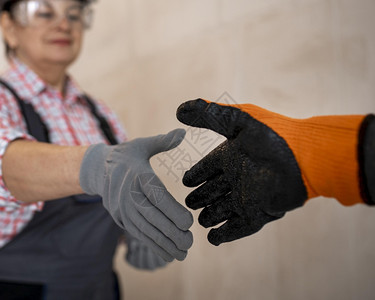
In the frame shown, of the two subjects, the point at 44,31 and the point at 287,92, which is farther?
the point at 44,31

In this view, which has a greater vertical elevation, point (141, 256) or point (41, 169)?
point (41, 169)

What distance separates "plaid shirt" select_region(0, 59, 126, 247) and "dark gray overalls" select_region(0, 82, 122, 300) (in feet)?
0.09

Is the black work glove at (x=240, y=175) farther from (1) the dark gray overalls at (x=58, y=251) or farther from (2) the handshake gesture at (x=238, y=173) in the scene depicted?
(1) the dark gray overalls at (x=58, y=251)

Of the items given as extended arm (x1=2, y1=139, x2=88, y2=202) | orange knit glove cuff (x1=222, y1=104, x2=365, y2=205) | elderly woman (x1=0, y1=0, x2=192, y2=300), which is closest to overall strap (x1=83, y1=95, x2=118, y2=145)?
elderly woman (x1=0, y1=0, x2=192, y2=300)

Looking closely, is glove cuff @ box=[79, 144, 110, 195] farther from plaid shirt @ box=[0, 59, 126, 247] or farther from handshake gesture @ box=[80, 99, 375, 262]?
plaid shirt @ box=[0, 59, 126, 247]

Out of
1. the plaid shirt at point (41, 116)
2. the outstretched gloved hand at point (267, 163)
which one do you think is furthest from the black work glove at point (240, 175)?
the plaid shirt at point (41, 116)

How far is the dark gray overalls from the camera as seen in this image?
811 millimetres

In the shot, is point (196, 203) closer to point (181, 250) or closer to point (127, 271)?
point (181, 250)

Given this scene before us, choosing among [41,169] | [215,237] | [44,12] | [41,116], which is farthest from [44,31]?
[215,237]

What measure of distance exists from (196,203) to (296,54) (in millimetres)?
490

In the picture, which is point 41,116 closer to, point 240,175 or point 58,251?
point 58,251

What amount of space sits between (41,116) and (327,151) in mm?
752

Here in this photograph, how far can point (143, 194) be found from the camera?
1.73 feet

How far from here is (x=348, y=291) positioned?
79 cm
